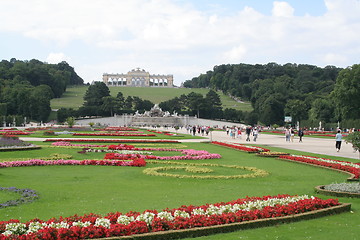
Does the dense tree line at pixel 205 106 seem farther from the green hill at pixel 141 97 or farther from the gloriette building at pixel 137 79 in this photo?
the gloriette building at pixel 137 79

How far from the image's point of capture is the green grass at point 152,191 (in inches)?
288

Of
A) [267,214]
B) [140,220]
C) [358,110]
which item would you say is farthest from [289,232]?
[358,110]

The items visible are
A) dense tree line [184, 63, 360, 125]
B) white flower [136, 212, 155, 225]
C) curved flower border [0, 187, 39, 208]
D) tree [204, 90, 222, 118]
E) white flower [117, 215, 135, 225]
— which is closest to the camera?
white flower [117, 215, 135, 225]

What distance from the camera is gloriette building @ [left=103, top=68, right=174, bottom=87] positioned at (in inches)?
6973

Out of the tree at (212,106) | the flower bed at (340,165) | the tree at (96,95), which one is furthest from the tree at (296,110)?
the flower bed at (340,165)

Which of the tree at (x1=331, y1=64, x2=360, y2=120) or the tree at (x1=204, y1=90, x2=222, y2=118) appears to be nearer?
the tree at (x1=331, y1=64, x2=360, y2=120)

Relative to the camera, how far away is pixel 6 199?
9156 mm

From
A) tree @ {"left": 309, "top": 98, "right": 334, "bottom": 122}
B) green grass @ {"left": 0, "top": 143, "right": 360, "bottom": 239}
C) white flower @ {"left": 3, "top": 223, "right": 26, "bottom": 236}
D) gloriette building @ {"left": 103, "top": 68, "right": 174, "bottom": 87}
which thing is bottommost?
green grass @ {"left": 0, "top": 143, "right": 360, "bottom": 239}

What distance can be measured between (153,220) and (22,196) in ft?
13.2

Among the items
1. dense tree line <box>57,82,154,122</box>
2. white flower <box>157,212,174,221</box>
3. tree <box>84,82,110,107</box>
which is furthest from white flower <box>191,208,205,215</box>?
tree <box>84,82,110,107</box>

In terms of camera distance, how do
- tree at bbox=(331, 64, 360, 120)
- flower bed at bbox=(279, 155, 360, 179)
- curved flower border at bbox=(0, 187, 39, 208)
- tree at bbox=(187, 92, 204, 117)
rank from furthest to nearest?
tree at bbox=(187, 92, 204, 117) → tree at bbox=(331, 64, 360, 120) → flower bed at bbox=(279, 155, 360, 179) → curved flower border at bbox=(0, 187, 39, 208)

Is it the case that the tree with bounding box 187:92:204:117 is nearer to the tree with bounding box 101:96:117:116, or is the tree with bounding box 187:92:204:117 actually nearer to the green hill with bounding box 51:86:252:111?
the green hill with bounding box 51:86:252:111

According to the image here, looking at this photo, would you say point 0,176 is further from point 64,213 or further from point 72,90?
point 72,90

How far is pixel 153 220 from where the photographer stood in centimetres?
683
